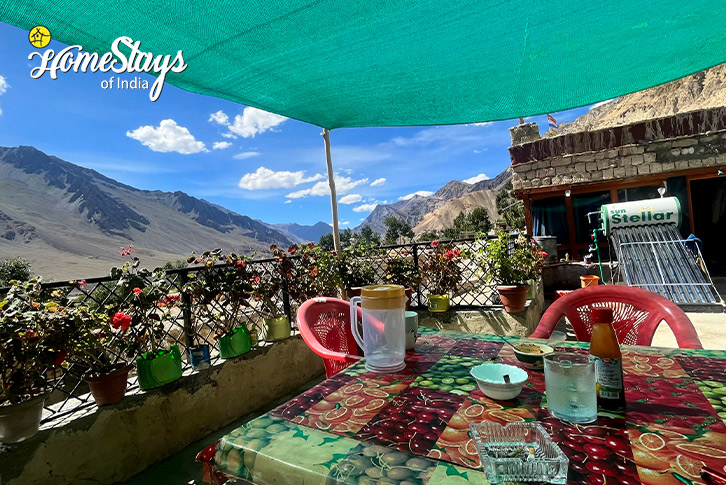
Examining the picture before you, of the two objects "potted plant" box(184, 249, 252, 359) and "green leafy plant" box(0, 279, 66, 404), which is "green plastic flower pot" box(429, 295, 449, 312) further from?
"green leafy plant" box(0, 279, 66, 404)

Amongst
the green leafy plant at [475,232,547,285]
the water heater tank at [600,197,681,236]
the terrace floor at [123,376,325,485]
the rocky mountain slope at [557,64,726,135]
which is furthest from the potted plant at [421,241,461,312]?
the rocky mountain slope at [557,64,726,135]

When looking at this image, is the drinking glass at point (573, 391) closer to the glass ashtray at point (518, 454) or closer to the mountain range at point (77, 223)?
the glass ashtray at point (518, 454)

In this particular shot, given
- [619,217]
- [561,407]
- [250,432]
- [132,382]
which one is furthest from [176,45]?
[619,217]

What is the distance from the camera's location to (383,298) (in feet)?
3.85

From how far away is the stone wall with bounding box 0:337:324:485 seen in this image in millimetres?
1779

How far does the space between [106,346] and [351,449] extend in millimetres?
1991

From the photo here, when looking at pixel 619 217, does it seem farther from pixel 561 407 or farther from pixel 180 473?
pixel 180 473

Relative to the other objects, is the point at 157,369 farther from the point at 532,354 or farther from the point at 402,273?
the point at 402,273

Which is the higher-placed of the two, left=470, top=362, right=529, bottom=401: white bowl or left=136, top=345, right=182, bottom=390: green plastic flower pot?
left=470, top=362, right=529, bottom=401: white bowl

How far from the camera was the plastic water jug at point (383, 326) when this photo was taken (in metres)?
1.18

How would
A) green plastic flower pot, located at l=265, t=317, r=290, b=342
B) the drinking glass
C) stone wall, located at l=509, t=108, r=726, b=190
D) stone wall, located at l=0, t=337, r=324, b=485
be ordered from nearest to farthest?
the drinking glass, stone wall, located at l=0, t=337, r=324, b=485, green plastic flower pot, located at l=265, t=317, r=290, b=342, stone wall, located at l=509, t=108, r=726, b=190

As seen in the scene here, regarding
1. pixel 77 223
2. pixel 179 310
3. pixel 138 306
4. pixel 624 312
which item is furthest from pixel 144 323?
pixel 77 223

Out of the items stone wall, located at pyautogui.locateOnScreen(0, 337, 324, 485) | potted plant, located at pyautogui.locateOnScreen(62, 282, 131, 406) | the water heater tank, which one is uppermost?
the water heater tank

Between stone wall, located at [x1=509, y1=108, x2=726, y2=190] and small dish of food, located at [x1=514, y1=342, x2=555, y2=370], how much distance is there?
816 cm
